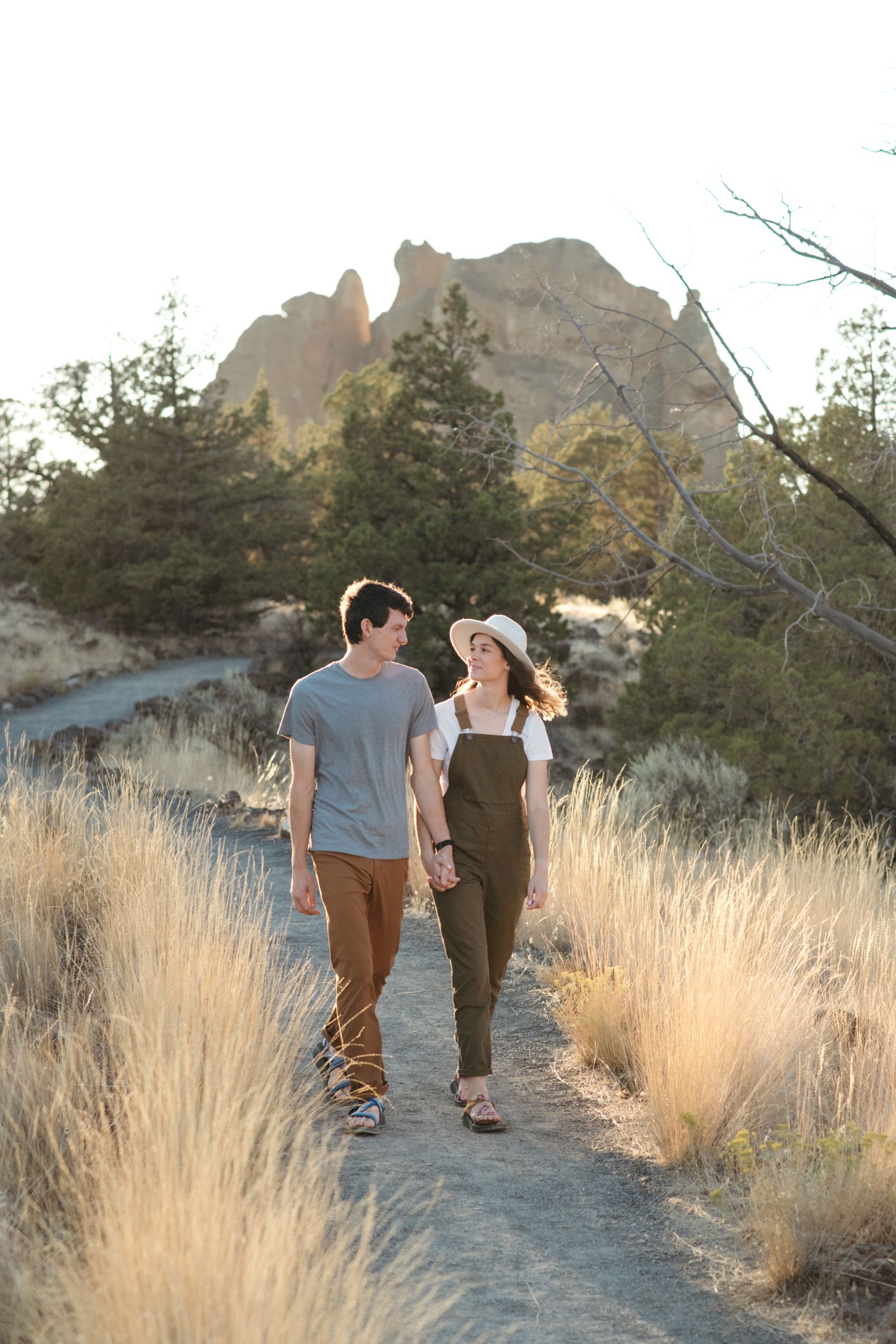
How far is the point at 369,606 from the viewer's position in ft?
13.2

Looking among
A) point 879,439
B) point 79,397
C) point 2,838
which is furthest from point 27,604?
point 2,838

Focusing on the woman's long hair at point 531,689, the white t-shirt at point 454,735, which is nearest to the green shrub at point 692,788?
the woman's long hair at point 531,689

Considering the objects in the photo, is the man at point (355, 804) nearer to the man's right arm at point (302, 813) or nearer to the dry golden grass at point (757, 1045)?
the man's right arm at point (302, 813)

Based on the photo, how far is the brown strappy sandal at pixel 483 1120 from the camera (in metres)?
4.14

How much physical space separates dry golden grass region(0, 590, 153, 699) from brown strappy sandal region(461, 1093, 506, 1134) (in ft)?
52.9

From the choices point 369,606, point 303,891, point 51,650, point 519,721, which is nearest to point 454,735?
point 519,721

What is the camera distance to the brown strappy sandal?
4.14 m

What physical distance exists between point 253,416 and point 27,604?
296 inches

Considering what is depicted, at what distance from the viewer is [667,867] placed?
8070 mm

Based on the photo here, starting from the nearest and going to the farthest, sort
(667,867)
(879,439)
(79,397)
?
(667,867), (879,439), (79,397)

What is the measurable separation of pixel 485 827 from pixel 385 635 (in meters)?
0.79

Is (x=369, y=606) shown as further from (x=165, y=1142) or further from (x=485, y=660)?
(x=165, y=1142)

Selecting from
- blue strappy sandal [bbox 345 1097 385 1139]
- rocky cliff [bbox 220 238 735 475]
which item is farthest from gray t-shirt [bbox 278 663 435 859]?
rocky cliff [bbox 220 238 735 475]

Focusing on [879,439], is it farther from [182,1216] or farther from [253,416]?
[253,416]
